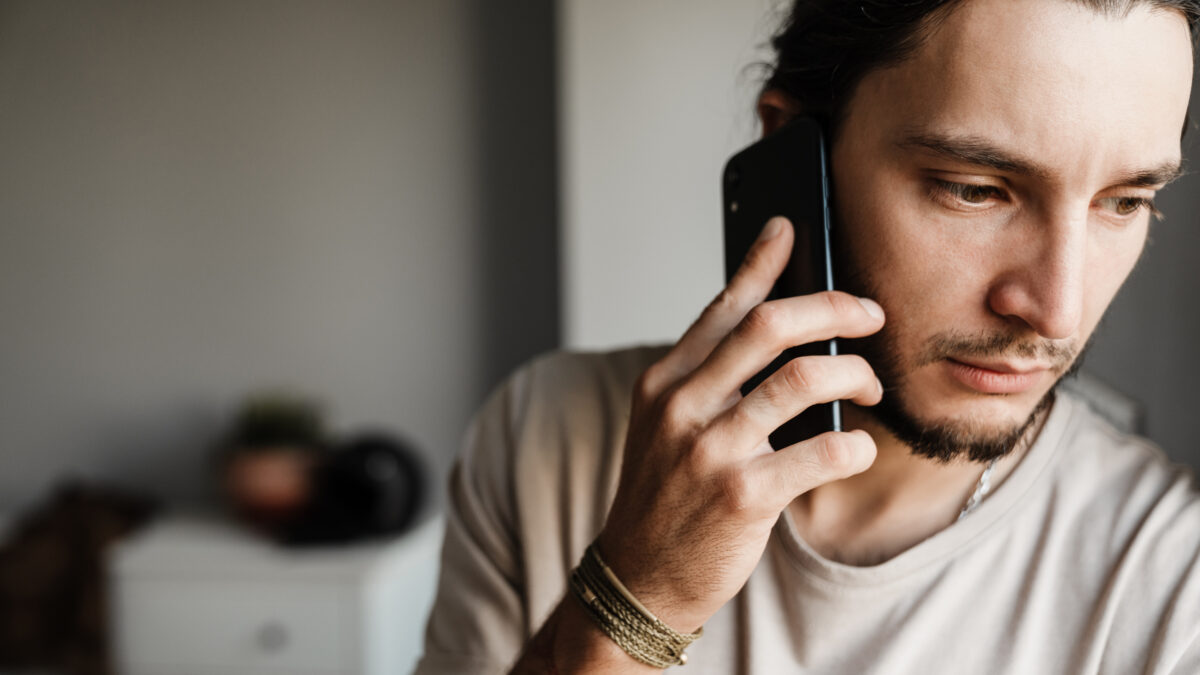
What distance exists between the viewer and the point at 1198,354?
102 cm

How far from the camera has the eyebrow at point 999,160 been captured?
611mm

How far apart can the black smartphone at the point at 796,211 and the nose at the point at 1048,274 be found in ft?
0.43

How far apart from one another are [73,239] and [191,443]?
644 millimetres

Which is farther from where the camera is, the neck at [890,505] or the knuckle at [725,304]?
the neck at [890,505]

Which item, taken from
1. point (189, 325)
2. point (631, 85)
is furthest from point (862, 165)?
point (189, 325)

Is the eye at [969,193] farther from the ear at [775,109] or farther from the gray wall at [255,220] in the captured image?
the gray wall at [255,220]

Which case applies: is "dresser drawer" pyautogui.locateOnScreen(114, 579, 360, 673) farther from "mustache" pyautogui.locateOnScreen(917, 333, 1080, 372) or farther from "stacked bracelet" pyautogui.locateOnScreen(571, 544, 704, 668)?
"mustache" pyautogui.locateOnScreen(917, 333, 1080, 372)

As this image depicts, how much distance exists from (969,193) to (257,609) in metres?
1.85

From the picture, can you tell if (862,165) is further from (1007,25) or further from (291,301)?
(291,301)

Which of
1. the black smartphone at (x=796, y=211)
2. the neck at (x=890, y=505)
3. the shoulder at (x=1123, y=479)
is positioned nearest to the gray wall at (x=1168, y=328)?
the shoulder at (x=1123, y=479)

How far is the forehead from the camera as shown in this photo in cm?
60

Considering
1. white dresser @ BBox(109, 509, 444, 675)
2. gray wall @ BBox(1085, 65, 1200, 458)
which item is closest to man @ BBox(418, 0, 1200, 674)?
gray wall @ BBox(1085, 65, 1200, 458)

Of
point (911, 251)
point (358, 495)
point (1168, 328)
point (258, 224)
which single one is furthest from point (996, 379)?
point (258, 224)

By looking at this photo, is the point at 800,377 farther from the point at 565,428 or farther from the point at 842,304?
the point at 565,428
